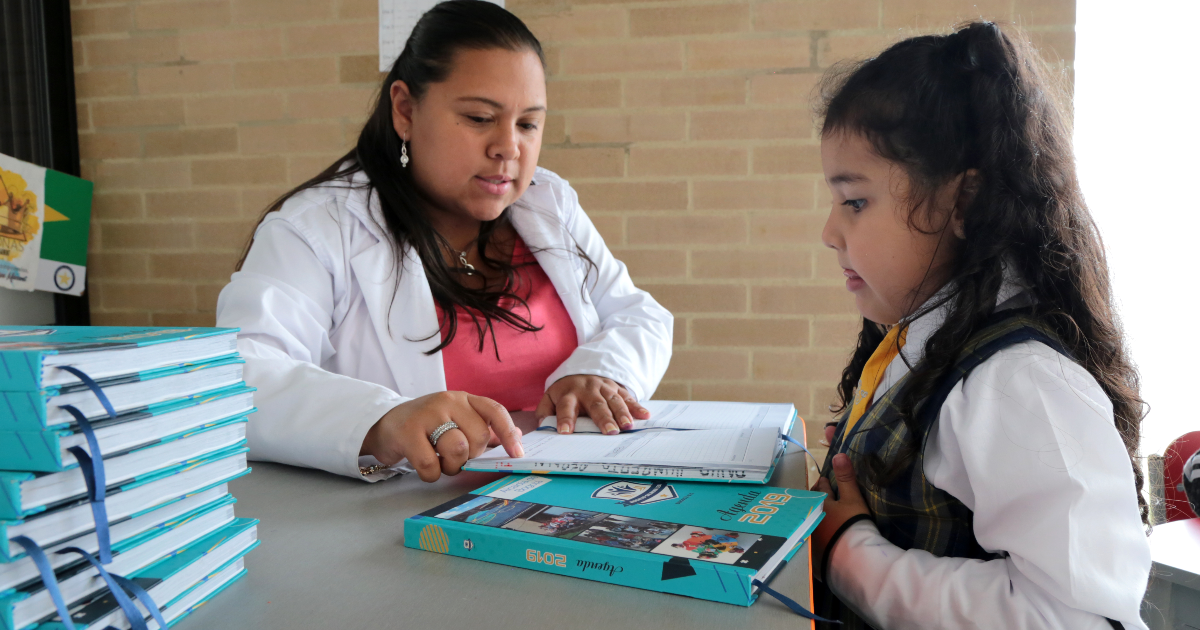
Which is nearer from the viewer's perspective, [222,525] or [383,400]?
[222,525]

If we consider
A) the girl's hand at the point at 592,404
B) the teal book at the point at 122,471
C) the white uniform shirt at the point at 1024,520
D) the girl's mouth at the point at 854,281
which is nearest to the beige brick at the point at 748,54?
the girl's hand at the point at 592,404

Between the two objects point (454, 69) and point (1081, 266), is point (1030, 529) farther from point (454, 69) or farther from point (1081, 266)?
point (454, 69)

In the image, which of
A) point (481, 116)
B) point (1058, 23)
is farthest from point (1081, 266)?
point (1058, 23)

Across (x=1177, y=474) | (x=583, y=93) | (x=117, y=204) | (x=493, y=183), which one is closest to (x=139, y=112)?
(x=117, y=204)

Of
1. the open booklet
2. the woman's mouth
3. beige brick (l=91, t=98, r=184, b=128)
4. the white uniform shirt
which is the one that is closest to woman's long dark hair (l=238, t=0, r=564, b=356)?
the woman's mouth

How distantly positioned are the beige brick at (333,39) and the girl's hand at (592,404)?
153 centimetres

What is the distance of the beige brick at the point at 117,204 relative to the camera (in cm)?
243

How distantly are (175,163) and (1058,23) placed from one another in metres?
2.63

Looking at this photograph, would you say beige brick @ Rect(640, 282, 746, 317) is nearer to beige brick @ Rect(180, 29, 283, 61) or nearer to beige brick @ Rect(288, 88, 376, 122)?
beige brick @ Rect(288, 88, 376, 122)

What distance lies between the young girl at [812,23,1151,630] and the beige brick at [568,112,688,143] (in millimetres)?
1276

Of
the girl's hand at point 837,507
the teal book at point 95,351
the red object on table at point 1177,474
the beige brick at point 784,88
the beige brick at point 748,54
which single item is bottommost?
the red object on table at point 1177,474

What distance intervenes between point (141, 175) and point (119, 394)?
2.35 metres

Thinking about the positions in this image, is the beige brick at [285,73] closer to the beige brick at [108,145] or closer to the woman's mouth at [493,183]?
the beige brick at [108,145]

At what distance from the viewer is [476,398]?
2.79 feet
